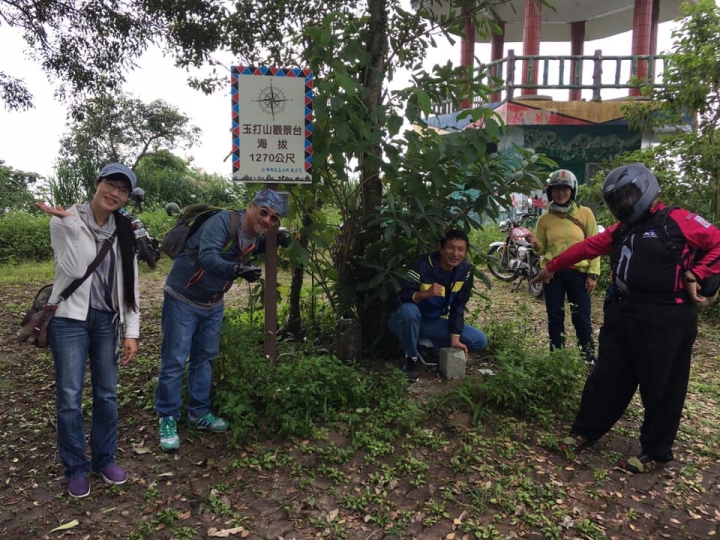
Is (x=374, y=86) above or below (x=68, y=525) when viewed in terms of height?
above

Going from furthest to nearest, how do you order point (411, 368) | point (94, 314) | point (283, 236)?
point (411, 368) < point (283, 236) < point (94, 314)

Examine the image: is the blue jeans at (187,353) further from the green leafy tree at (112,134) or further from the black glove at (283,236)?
the green leafy tree at (112,134)

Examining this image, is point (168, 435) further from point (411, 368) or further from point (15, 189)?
point (15, 189)

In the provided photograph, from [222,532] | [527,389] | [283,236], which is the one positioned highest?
[283,236]

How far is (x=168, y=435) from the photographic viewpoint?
11.3 feet

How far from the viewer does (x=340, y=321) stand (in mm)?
4461

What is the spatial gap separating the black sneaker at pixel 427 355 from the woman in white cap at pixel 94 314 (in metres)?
2.47

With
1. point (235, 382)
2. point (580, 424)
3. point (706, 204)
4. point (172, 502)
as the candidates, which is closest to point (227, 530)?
point (172, 502)

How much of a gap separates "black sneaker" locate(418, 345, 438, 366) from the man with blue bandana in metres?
1.88

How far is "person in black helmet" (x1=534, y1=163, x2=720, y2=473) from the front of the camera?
313cm

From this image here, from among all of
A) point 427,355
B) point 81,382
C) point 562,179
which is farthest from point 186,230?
point 562,179

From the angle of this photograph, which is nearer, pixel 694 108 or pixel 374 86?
pixel 374 86

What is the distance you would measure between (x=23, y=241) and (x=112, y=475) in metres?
10.8

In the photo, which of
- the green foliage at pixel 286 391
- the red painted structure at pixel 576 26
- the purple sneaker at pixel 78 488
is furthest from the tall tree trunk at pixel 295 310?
the red painted structure at pixel 576 26
